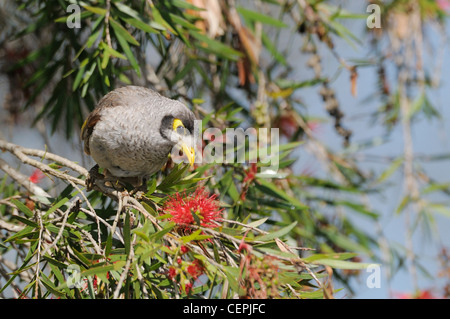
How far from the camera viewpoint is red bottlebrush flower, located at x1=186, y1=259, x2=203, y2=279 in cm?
145

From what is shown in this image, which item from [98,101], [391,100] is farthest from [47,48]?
[391,100]

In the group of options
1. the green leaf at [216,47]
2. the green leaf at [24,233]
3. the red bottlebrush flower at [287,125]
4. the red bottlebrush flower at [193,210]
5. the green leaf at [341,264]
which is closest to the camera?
the green leaf at [341,264]

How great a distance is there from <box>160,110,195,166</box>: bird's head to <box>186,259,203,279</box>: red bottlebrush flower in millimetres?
716

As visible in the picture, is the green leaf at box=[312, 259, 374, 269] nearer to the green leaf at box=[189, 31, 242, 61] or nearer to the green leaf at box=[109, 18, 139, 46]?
the green leaf at box=[109, 18, 139, 46]

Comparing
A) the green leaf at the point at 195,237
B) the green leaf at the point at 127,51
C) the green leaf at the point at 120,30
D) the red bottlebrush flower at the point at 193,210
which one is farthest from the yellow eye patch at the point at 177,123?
the green leaf at the point at 195,237

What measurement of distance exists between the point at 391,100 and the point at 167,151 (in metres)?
1.84

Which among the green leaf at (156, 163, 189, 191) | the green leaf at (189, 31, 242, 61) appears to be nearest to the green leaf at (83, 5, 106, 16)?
the green leaf at (189, 31, 242, 61)

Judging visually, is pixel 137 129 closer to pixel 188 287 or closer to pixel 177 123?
pixel 177 123

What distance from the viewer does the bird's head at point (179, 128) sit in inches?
83.9

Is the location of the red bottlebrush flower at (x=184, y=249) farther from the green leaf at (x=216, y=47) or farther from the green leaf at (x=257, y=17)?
the green leaf at (x=257, y=17)

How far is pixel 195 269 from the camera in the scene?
146cm

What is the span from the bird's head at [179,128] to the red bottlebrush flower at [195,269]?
716 mm

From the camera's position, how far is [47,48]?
257cm
